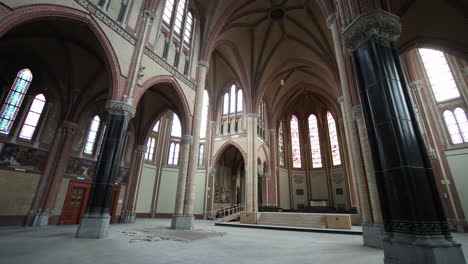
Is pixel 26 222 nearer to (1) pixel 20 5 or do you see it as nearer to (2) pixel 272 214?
(1) pixel 20 5

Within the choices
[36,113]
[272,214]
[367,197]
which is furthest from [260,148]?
[36,113]

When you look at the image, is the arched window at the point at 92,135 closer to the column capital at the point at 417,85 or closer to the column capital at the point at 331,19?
the column capital at the point at 331,19

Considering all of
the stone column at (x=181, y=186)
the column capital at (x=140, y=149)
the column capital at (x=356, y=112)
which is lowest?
the stone column at (x=181, y=186)

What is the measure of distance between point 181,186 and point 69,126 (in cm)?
723

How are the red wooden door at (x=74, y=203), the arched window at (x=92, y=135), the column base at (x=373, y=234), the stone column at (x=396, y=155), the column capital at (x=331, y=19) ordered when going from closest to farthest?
1. the stone column at (x=396, y=155)
2. the column base at (x=373, y=234)
3. the column capital at (x=331, y=19)
4. the red wooden door at (x=74, y=203)
5. the arched window at (x=92, y=135)

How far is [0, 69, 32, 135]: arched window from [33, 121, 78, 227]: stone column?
79.2 inches

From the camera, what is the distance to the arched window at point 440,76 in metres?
13.8

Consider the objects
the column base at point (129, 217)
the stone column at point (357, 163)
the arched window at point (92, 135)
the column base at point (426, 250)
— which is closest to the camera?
the column base at point (426, 250)

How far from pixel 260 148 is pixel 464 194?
13985 millimetres

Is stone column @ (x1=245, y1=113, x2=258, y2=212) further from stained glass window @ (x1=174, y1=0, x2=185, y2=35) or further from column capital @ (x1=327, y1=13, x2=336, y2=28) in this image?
column capital @ (x1=327, y1=13, x2=336, y2=28)

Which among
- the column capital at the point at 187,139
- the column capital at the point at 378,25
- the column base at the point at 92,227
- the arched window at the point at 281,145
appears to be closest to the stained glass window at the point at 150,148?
the column capital at the point at 187,139

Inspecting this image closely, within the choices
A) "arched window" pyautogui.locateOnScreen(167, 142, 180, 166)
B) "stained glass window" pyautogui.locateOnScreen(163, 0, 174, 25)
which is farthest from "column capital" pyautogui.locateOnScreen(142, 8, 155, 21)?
"arched window" pyautogui.locateOnScreen(167, 142, 180, 166)

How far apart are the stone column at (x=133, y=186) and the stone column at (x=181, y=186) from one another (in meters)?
5.87

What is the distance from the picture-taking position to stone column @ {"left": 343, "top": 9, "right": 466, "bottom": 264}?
124 inches
